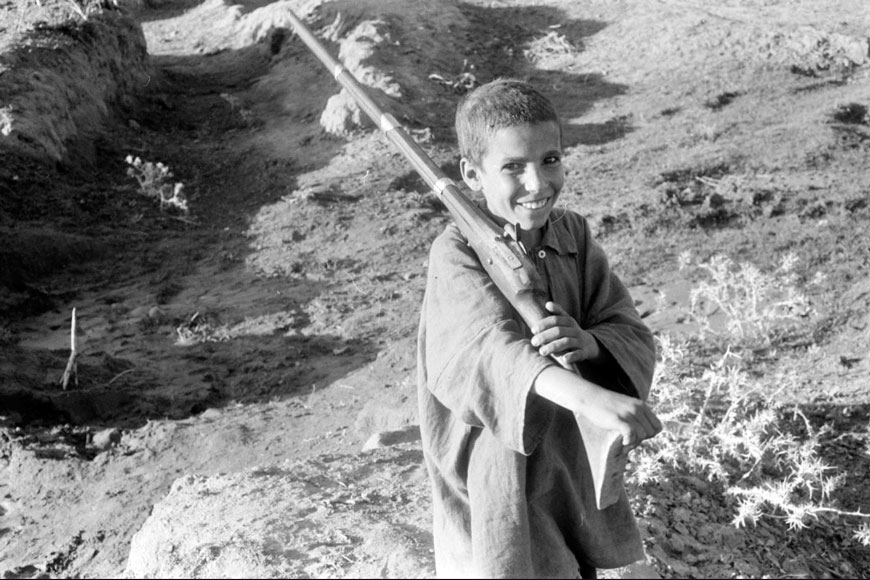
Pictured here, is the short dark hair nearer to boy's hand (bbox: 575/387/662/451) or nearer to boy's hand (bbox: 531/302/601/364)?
boy's hand (bbox: 531/302/601/364)

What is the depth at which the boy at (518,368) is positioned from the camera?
188cm

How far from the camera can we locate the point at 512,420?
1.82 metres

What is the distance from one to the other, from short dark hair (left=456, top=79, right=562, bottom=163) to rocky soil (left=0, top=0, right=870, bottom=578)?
3.86ft

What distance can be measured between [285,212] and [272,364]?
2.37m

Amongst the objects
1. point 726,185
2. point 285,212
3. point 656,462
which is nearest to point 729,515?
point 656,462

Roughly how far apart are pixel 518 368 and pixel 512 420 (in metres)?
0.10

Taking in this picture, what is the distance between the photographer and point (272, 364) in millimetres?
6078

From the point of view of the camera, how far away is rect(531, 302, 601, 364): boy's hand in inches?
71.9

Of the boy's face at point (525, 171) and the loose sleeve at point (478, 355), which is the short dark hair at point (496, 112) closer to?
the boy's face at point (525, 171)

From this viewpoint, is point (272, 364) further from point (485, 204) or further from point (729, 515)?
point (485, 204)

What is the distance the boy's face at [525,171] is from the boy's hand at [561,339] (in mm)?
275

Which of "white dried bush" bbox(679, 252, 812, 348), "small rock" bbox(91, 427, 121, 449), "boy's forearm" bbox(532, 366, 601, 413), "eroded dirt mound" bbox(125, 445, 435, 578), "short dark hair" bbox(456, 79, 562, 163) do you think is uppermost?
"short dark hair" bbox(456, 79, 562, 163)

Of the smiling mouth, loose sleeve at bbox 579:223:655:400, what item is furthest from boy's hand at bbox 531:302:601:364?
the smiling mouth

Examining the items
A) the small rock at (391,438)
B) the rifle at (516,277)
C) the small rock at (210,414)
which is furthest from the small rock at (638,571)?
the small rock at (210,414)
